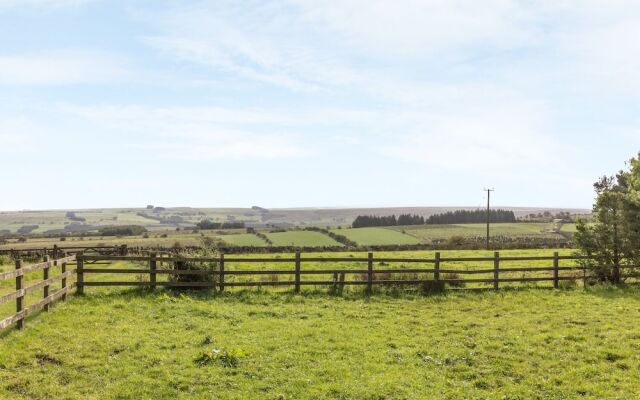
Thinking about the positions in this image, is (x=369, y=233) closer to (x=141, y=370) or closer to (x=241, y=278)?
(x=241, y=278)

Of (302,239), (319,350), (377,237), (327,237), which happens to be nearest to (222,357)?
(319,350)

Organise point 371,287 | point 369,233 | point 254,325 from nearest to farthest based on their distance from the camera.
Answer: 1. point 254,325
2. point 371,287
3. point 369,233

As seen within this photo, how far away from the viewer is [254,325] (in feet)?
42.8

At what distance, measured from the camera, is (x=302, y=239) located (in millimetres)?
74875

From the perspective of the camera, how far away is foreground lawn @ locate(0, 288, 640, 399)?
8438mm

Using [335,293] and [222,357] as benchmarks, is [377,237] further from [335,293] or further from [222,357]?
[222,357]

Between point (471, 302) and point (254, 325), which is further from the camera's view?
point (471, 302)

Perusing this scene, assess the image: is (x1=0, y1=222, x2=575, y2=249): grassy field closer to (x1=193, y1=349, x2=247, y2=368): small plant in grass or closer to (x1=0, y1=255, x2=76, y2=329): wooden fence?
(x1=0, y1=255, x2=76, y2=329): wooden fence

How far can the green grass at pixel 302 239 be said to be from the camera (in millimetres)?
69562

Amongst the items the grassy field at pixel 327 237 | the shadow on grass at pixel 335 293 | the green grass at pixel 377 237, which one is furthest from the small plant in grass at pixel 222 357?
the green grass at pixel 377 237

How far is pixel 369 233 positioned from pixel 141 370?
77381 mm

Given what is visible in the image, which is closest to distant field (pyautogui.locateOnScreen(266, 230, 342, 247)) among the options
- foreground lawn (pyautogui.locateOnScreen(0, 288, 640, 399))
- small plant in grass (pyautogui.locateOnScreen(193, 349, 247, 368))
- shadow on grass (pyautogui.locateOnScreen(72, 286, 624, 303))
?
shadow on grass (pyautogui.locateOnScreen(72, 286, 624, 303))

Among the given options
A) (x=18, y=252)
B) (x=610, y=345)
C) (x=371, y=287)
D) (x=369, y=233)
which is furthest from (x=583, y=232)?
(x=369, y=233)

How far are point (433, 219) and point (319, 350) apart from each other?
115752 mm
